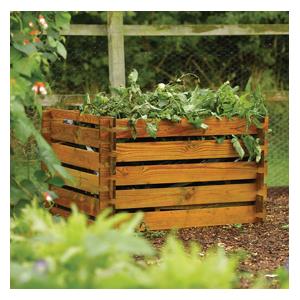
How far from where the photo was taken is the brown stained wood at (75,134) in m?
4.80

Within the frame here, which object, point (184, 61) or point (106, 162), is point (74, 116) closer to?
point (106, 162)

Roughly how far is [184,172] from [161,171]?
0.52 ft

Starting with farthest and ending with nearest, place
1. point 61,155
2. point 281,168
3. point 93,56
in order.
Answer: point 93,56, point 281,168, point 61,155

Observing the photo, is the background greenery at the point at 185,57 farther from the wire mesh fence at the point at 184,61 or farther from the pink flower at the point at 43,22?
the pink flower at the point at 43,22

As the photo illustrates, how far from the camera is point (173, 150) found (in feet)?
16.0

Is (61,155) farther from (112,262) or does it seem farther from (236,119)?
(112,262)

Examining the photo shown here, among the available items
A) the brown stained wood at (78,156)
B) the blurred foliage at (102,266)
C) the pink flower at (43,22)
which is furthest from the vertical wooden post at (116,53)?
the blurred foliage at (102,266)

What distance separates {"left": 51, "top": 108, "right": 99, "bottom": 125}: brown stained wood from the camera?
4.82 m

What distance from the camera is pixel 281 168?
26.1 ft

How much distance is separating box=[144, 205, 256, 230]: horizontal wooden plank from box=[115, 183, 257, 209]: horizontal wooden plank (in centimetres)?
5
